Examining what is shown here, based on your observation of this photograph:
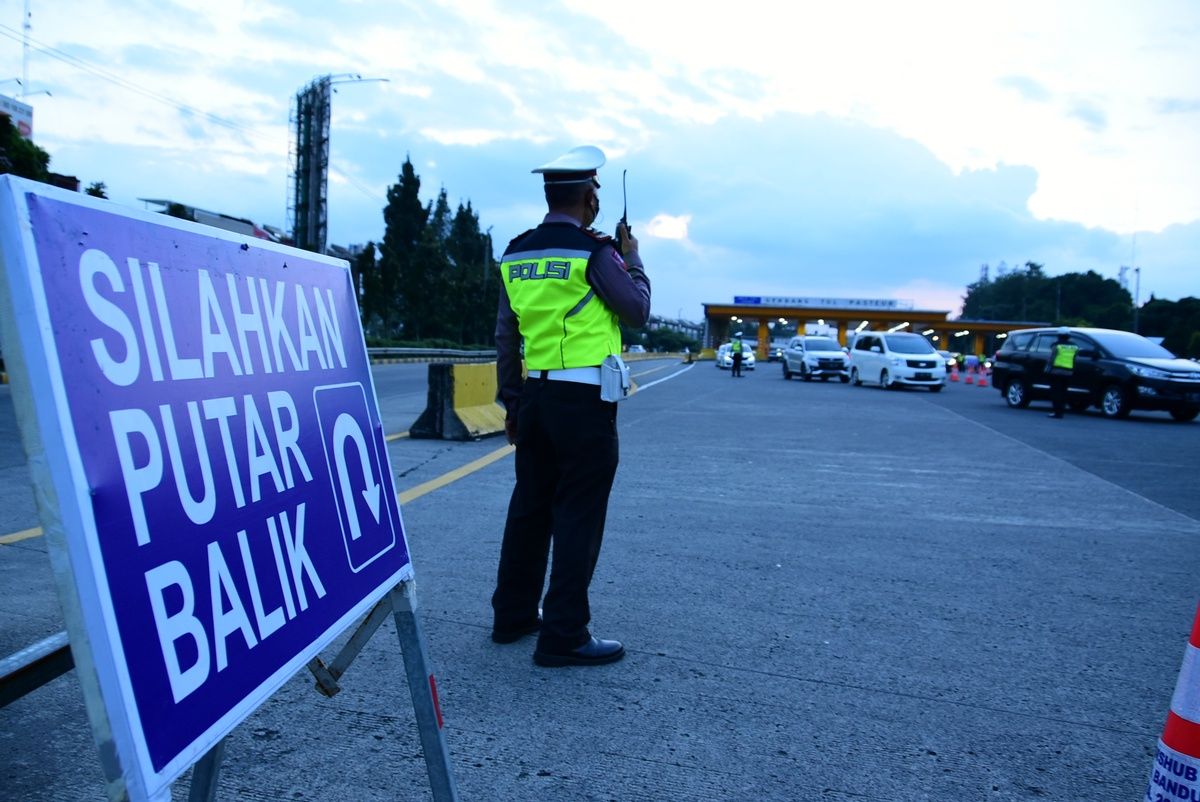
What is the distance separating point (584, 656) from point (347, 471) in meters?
1.75

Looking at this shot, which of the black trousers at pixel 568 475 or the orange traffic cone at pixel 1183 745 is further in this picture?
the black trousers at pixel 568 475

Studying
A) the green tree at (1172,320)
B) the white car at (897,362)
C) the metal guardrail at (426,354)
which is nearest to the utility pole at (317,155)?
the metal guardrail at (426,354)

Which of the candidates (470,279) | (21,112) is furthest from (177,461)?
(470,279)

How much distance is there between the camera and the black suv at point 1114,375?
16094mm

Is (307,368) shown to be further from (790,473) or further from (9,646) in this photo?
(790,473)

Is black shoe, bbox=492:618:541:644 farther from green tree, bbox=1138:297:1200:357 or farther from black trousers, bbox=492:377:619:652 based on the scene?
green tree, bbox=1138:297:1200:357

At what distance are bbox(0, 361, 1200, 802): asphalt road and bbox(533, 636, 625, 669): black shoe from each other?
0.06m

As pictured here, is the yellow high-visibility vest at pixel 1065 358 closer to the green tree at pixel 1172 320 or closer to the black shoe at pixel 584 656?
the black shoe at pixel 584 656

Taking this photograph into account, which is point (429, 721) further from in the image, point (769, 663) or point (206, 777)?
point (769, 663)

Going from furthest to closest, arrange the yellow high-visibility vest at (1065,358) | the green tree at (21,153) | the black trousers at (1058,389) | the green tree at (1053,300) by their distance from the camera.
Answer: the green tree at (1053,300) < the green tree at (21,153) < the yellow high-visibility vest at (1065,358) < the black trousers at (1058,389)

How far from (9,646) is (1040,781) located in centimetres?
366

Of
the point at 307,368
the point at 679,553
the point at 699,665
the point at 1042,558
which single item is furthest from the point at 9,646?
the point at 1042,558

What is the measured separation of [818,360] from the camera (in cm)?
3150

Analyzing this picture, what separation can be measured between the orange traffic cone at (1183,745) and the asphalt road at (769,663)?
70 centimetres
